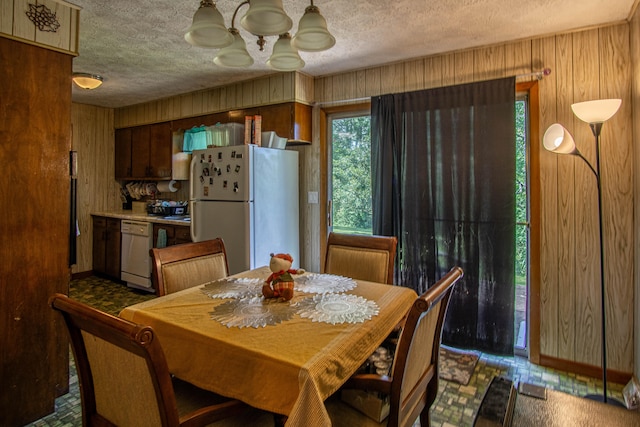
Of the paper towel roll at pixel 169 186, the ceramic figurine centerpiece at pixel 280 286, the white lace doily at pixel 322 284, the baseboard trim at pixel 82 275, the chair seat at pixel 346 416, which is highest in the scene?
the paper towel roll at pixel 169 186

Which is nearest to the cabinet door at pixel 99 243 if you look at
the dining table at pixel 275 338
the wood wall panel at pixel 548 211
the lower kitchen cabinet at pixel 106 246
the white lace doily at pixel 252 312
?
the lower kitchen cabinet at pixel 106 246

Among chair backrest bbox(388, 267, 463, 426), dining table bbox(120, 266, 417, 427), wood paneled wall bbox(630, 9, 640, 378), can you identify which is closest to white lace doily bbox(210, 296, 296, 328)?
dining table bbox(120, 266, 417, 427)

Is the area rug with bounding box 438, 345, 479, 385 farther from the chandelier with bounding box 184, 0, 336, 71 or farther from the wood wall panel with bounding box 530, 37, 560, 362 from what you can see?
the chandelier with bounding box 184, 0, 336, 71

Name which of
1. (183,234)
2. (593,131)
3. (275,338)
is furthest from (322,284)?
(183,234)

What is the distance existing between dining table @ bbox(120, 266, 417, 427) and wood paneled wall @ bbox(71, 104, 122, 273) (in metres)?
4.15

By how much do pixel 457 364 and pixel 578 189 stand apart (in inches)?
58.5

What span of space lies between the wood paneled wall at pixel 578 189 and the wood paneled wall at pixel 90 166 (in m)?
4.53

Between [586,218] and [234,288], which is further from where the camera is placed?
[586,218]

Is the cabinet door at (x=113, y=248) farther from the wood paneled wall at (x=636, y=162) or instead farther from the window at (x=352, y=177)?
the wood paneled wall at (x=636, y=162)

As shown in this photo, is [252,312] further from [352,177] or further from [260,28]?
[352,177]

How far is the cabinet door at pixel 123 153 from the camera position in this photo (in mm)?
5098

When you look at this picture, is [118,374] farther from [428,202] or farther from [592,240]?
[592,240]

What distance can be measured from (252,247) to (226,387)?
6.72 feet

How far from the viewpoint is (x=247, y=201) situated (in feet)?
10.5
